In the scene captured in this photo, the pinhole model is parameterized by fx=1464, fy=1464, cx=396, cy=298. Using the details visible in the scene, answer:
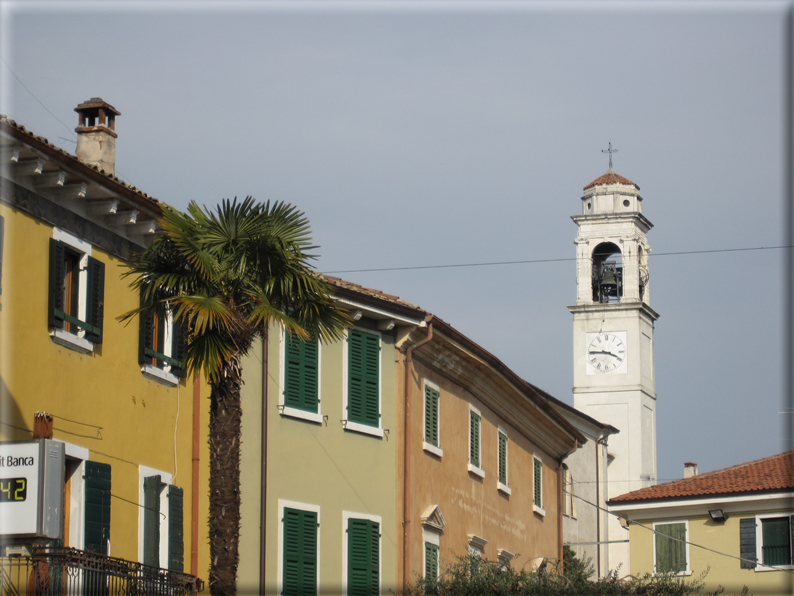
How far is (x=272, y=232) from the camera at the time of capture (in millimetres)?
17484

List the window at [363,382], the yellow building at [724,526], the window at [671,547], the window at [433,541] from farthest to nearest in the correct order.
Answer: the window at [671,547], the yellow building at [724,526], the window at [433,541], the window at [363,382]

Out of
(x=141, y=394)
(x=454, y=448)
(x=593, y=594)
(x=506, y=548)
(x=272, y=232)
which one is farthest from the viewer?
(x=506, y=548)

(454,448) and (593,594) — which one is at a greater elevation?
(454,448)

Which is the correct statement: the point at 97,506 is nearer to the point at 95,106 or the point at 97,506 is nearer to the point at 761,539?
the point at 95,106

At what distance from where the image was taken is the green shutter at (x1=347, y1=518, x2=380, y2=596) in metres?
24.4

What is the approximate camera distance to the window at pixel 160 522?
20516 millimetres

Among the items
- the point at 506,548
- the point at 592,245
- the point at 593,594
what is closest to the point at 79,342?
the point at 593,594

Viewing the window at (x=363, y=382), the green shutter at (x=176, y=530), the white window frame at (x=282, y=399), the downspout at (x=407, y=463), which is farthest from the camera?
the downspout at (x=407, y=463)

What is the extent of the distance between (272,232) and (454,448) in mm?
11732

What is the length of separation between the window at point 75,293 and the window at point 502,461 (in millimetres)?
13445

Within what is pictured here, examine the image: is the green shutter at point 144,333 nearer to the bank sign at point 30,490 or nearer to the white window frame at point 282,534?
the white window frame at point 282,534

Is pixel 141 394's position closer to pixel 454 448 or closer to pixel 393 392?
pixel 393 392

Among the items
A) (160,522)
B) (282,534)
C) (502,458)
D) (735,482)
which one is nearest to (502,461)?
(502,458)

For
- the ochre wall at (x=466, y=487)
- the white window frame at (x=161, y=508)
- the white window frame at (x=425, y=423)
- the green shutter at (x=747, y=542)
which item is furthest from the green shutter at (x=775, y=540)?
the white window frame at (x=161, y=508)
